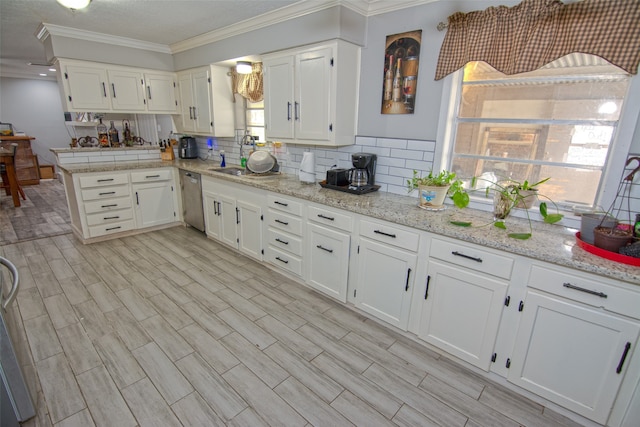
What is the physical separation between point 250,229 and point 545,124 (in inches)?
105

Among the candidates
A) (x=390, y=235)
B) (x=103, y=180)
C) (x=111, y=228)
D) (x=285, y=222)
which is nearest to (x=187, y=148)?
(x=103, y=180)

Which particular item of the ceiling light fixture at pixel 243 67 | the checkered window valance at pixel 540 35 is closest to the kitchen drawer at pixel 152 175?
the ceiling light fixture at pixel 243 67

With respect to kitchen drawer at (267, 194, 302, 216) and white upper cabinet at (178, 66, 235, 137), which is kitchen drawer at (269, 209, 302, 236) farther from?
white upper cabinet at (178, 66, 235, 137)

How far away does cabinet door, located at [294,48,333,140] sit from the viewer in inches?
106

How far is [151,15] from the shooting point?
10.2 ft

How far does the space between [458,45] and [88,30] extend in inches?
161

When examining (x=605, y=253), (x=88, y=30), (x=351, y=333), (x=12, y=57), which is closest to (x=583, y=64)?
(x=605, y=253)

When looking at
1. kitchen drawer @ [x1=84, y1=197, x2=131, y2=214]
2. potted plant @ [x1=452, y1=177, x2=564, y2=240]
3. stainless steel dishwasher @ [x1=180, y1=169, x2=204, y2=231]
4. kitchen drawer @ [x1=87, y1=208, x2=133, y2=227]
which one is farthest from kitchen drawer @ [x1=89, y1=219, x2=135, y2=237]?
potted plant @ [x1=452, y1=177, x2=564, y2=240]

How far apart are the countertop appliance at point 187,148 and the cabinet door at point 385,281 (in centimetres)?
346

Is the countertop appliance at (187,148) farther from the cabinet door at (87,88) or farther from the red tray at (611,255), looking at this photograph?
the red tray at (611,255)

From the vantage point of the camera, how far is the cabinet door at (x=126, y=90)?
4094mm

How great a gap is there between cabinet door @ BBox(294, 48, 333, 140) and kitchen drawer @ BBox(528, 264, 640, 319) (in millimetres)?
1879

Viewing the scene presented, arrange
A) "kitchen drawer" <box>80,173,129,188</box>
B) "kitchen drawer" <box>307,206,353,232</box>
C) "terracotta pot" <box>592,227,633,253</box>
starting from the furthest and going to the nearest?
"kitchen drawer" <box>80,173,129,188</box>, "kitchen drawer" <box>307,206,353,232</box>, "terracotta pot" <box>592,227,633,253</box>

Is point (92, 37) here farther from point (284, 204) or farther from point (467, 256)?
point (467, 256)
